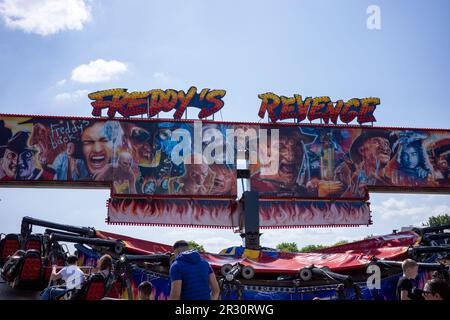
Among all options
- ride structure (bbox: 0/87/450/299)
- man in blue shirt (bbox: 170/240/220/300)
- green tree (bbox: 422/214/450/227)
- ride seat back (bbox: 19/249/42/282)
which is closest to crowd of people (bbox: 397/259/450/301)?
man in blue shirt (bbox: 170/240/220/300)

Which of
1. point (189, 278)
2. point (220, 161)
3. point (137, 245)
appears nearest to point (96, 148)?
point (220, 161)

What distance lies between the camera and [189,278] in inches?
216

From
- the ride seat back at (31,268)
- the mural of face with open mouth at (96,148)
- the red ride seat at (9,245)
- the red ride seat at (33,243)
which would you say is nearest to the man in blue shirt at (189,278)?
the ride seat back at (31,268)

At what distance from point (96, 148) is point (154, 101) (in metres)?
3.96

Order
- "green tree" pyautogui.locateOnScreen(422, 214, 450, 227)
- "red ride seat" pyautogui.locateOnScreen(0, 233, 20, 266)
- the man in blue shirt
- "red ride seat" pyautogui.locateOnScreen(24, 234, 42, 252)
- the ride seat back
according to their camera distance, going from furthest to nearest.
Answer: "green tree" pyautogui.locateOnScreen(422, 214, 450, 227)
"red ride seat" pyautogui.locateOnScreen(0, 233, 20, 266)
"red ride seat" pyautogui.locateOnScreen(24, 234, 42, 252)
the ride seat back
the man in blue shirt

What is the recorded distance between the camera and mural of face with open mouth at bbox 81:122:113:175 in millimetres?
22984

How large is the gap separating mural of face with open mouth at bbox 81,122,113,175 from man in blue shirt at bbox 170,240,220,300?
60.0 ft

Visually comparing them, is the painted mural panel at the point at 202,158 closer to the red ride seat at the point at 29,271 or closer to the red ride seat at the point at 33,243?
the red ride seat at the point at 33,243

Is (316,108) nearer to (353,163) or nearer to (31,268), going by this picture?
(353,163)

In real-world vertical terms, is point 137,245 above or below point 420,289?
below

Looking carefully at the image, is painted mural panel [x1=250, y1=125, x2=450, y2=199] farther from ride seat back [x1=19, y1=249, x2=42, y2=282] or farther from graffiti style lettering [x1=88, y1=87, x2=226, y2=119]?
ride seat back [x1=19, y1=249, x2=42, y2=282]

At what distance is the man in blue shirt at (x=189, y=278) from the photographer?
5452 mm
